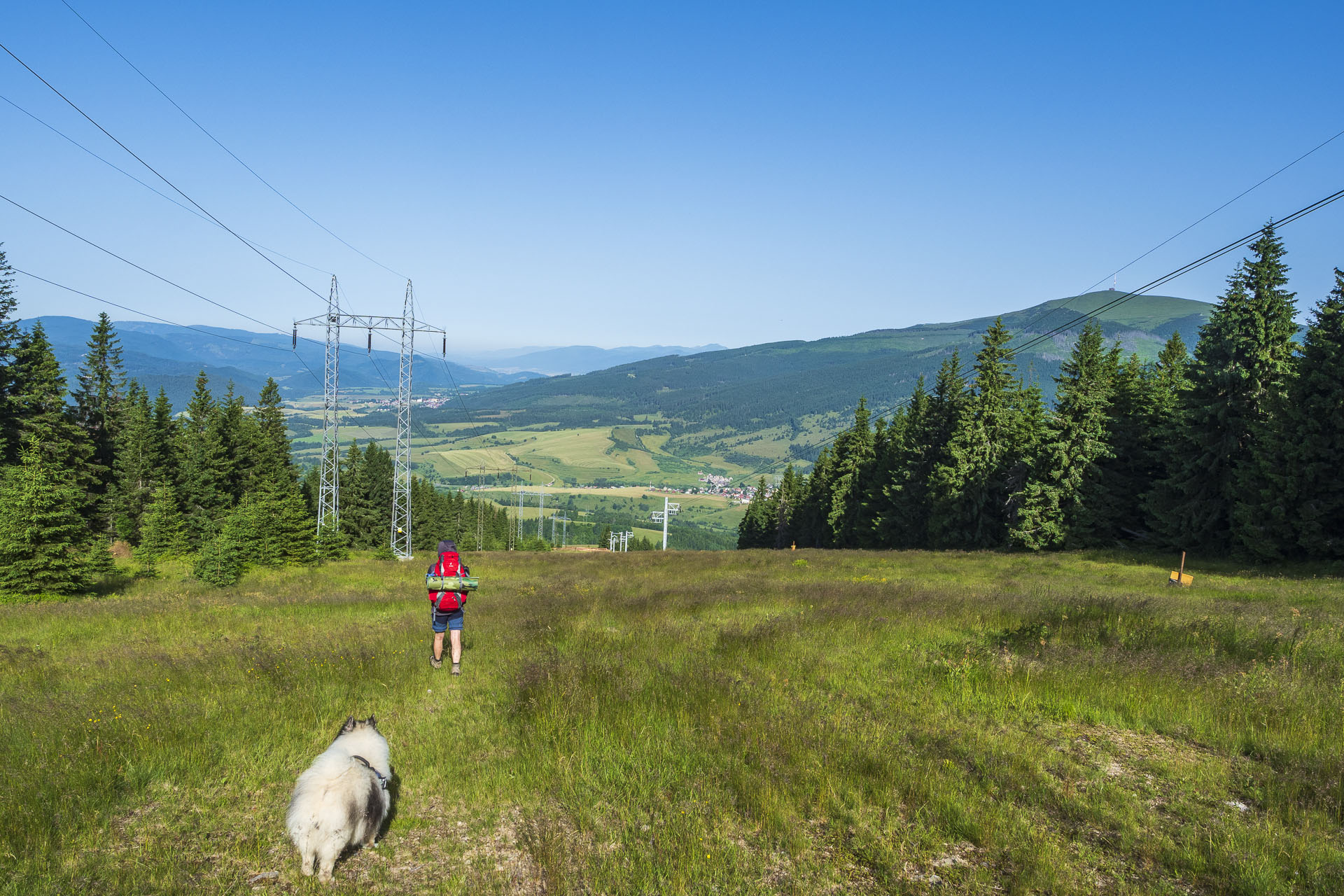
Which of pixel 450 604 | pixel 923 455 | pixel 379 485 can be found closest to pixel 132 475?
pixel 379 485

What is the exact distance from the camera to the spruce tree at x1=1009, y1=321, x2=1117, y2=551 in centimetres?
3538

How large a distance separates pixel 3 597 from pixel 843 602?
24.0 meters

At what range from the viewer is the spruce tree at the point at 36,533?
60.8ft

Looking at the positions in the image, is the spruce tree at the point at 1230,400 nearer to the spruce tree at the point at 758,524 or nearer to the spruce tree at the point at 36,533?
the spruce tree at the point at 36,533

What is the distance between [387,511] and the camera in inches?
2916

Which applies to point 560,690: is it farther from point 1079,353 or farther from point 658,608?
point 1079,353

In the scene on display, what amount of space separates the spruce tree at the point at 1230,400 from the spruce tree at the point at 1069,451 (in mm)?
4582

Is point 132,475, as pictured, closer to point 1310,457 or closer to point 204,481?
point 204,481

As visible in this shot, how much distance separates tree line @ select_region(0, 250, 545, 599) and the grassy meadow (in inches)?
351

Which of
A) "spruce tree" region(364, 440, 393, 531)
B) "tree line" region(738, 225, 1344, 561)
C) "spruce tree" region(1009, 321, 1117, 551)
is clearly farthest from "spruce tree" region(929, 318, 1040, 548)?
"spruce tree" region(364, 440, 393, 531)

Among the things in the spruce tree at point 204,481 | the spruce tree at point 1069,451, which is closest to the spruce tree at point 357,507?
the spruce tree at point 204,481

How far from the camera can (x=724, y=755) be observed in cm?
656

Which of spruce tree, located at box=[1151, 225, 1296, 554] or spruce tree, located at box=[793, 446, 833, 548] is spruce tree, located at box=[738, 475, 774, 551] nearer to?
spruce tree, located at box=[793, 446, 833, 548]

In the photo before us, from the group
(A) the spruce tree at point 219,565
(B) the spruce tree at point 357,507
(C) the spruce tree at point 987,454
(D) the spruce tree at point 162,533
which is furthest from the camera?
(B) the spruce tree at point 357,507
